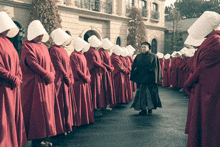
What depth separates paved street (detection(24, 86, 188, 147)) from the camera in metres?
5.29

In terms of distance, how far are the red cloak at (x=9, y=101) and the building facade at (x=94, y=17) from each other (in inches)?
468

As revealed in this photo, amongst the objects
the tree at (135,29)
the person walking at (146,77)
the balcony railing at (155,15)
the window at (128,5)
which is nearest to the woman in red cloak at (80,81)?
the person walking at (146,77)

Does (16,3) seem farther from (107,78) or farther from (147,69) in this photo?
(147,69)

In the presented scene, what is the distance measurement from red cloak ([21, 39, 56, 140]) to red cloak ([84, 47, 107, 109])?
9.68 ft

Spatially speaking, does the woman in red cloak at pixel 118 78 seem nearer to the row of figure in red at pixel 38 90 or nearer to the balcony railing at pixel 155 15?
the row of figure in red at pixel 38 90

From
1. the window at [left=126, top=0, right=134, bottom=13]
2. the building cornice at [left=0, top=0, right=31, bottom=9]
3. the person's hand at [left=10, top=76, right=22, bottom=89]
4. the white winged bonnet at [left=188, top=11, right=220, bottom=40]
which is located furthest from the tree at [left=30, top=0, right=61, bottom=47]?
the white winged bonnet at [left=188, top=11, right=220, bottom=40]

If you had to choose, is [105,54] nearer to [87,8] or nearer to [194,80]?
[194,80]

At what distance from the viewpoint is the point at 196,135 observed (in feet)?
12.8

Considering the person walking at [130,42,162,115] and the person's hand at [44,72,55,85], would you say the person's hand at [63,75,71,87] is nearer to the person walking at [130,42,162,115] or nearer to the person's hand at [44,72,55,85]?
the person's hand at [44,72,55,85]

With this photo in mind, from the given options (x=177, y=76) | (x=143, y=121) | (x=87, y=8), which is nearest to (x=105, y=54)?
(x=143, y=121)

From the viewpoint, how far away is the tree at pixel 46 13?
55.3ft

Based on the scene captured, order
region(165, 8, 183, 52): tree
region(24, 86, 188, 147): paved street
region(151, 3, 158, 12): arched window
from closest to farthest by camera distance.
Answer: region(24, 86, 188, 147): paved street
region(151, 3, 158, 12): arched window
region(165, 8, 183, 52): tree

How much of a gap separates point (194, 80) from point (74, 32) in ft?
55.7

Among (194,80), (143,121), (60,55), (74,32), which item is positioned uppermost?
(74,32)
